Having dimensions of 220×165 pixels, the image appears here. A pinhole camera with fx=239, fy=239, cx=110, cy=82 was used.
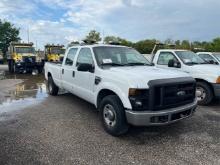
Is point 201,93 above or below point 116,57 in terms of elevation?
below

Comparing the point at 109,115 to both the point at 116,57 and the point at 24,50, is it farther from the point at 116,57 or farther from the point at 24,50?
the point at 24,50

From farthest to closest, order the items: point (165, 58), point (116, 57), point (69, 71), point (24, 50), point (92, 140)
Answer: point (24, 50)
point (165, 58)
point (69, 71)
point (116, 57)
point (92, 140)

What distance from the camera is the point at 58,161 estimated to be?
3803mm

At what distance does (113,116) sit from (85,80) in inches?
57.7

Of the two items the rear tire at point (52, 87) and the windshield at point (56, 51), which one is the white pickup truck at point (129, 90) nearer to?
the rear tire at point (52, 87)

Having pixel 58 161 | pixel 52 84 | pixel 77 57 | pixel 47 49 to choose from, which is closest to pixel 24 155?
pixel 58 161

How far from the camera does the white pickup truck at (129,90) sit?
167 inches

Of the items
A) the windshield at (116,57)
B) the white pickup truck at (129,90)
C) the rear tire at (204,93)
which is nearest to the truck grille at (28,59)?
the white pickup truck at (129,90)

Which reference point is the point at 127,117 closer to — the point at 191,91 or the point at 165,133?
the point at 165,133

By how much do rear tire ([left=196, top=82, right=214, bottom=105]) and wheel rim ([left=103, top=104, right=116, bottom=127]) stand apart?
3.66m

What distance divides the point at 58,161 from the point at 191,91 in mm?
2925

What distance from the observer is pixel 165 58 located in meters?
8.59

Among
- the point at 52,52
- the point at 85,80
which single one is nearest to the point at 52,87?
the point at 85,80

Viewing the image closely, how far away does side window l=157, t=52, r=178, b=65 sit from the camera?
27.1ft
